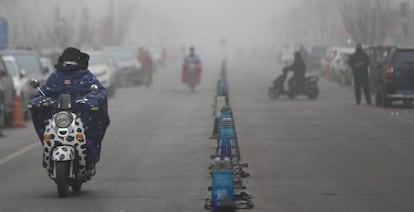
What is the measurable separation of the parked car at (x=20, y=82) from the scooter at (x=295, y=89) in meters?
9.30

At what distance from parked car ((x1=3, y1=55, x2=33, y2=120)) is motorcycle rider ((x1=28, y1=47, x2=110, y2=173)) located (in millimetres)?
14778

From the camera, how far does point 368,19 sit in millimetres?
43156

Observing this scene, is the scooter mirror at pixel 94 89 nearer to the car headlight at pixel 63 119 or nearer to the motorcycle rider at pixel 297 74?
the car headlight at pixel 63 119

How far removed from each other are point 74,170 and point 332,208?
9.82ft

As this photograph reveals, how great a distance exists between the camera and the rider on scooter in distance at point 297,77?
114 ft

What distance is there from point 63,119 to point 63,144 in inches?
10.9

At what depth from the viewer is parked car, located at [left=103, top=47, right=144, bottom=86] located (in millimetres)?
48375

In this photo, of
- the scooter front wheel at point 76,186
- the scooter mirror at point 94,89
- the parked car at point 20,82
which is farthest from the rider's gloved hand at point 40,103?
the parked car at point 20,82

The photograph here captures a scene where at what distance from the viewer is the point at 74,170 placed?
1247cm

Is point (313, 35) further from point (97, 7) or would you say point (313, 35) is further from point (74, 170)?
point (74, 170)

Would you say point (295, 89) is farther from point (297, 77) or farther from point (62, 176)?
point (62, 176)

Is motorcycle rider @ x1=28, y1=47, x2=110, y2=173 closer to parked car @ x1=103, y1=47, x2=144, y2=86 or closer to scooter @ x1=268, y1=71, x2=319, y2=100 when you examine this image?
scooter @ x1=268, y1=71, x2=319, y2=100

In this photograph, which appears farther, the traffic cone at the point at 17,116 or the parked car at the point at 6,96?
the traffic cone at the point at 17,116

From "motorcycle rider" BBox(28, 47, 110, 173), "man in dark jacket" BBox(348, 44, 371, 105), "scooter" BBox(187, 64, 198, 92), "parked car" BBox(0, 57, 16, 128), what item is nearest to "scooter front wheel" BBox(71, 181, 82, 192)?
"motorcycle rider" BBox(28, 47, 110, 173)
